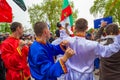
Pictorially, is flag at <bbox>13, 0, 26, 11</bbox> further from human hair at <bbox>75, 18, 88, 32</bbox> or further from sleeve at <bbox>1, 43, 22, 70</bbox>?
human hair at <bbox>75, 18, 88, 32</bbox>

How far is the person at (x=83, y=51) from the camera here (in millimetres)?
5688

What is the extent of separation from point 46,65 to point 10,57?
1.82m

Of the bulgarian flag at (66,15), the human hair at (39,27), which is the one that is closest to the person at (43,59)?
the human hair at (39,27)

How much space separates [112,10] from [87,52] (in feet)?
123

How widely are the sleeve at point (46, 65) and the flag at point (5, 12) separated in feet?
5.15

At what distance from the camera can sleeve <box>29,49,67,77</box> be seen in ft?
15.3

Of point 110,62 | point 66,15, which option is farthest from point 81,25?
point 66,15

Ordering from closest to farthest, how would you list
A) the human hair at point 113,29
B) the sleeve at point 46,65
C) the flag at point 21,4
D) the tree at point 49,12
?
the sleeve at point 46,65 → the flag at point 21,4 → the human hair at point 113,29 → the tree at point 49,12

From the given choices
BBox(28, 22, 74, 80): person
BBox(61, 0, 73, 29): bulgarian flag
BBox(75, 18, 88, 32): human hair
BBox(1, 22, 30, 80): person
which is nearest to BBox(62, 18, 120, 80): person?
BBox(75, 18, 88, 32): human hair

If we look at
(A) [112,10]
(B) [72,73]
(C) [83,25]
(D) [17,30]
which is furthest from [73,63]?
(A) [112,10]

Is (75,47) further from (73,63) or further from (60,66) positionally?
(60,66)

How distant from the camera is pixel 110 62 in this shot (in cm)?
745

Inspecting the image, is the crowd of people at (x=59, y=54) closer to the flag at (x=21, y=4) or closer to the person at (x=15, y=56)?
the person at (x=15, y=56)

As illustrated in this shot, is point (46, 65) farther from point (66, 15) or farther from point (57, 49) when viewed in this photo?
point (66, 15)
